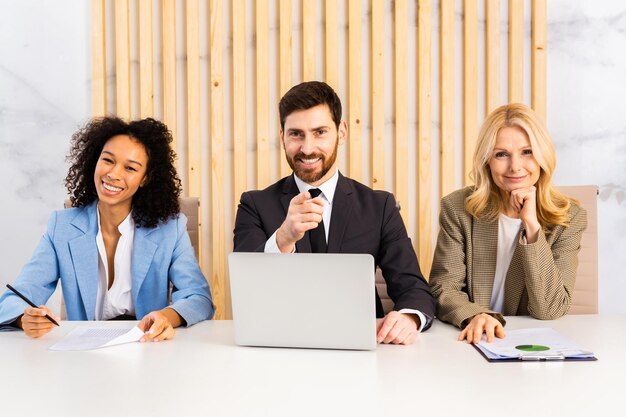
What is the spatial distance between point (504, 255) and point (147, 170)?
4.89 ft

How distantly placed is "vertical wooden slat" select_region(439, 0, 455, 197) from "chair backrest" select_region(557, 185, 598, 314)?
3.66ft

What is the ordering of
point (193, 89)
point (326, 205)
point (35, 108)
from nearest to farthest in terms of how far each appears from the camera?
point (326, 205) < point (193, 89) < point (35, 108)

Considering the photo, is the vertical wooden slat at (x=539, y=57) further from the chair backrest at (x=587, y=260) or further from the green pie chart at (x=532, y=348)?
the green pie chart at (x=532, y=348)

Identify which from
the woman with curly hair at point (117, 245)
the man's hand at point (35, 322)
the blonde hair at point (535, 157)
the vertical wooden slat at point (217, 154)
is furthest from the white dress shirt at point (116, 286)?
the blonde hair at point (535, 157)

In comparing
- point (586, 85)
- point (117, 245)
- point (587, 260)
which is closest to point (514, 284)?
point (587, 260)

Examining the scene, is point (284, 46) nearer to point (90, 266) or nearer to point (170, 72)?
point (170, 72)

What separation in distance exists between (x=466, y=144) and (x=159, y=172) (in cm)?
181

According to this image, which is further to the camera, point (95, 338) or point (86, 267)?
point (86, 267)

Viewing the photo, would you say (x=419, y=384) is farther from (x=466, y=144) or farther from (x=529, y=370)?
(x=466, y=144)

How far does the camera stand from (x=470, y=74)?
368 cm

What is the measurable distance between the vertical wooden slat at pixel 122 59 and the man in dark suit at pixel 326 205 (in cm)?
149

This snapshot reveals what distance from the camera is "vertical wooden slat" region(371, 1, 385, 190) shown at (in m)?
3.68

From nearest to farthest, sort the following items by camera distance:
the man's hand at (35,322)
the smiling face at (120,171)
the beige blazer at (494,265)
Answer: the man's hand at (35,322), the beige blazer at (494,265), the smiling face at (120,171)

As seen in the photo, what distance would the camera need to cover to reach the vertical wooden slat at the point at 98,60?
3756 mm
